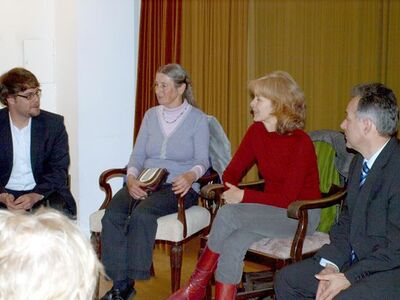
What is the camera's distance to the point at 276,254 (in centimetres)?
→ 317

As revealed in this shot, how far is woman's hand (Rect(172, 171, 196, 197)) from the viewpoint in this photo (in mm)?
3689

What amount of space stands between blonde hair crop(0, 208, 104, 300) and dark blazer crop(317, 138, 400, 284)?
158 centimetres

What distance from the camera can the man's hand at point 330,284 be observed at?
2615 millimetres

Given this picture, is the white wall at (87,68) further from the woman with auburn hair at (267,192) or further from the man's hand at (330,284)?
the man's hand at (330,284)

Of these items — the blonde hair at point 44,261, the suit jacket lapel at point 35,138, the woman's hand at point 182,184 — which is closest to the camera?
the blonde hair at point 44,261

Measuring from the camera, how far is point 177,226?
360 centimetres

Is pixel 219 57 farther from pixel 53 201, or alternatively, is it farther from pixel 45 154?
pixel 53 201

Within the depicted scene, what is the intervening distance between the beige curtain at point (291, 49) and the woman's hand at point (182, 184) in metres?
0.97

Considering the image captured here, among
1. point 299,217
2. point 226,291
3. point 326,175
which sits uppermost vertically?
point 326,175

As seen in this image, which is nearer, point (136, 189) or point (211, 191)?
point (211, 191)

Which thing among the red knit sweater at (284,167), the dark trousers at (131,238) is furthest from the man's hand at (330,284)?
the dark trousers at (131,238)

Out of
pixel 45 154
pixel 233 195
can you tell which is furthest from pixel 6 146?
pixel 233 195

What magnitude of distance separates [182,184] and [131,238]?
405 millimetres

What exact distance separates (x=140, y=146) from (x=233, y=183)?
71cm
